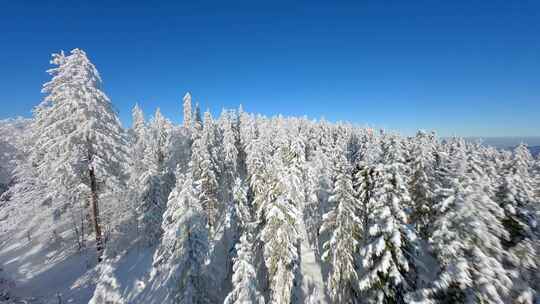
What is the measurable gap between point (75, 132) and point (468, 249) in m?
22.6

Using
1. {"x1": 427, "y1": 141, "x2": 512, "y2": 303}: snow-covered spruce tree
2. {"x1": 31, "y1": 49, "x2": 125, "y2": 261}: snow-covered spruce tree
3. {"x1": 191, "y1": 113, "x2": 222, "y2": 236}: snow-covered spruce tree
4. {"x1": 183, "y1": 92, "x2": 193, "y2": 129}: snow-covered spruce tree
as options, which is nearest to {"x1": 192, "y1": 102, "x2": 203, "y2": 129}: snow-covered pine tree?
→ {"x1": 183, "y1": 92, "x2": 193, "y2": 129}: snow-covered spruce tree

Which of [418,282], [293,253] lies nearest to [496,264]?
[418,282]

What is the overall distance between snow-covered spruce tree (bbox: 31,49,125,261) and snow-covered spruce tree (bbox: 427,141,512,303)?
1990 centimetres

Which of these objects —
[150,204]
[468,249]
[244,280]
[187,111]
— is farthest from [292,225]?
[187,111]

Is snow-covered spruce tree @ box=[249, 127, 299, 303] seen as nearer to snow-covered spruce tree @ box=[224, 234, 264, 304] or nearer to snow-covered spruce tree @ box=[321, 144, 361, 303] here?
snow-covered spruce tree @ box=[224, 234, 264, 304]

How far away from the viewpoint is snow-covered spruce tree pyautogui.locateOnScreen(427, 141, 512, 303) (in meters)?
12.0

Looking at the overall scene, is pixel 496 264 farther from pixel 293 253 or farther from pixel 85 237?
pixel 85 237

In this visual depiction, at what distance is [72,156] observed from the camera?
50.9 feet

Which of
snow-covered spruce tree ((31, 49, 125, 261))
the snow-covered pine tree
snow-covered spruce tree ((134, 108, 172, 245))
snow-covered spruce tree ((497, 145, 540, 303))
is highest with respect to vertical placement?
the snow-covered pine tree

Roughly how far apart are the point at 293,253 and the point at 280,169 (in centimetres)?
594

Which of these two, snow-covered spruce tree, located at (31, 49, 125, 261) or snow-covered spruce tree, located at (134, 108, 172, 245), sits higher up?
snow-covered spruce tree, located at (31, 49, 125, 261)

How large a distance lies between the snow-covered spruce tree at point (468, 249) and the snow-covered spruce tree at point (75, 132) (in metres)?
19.9

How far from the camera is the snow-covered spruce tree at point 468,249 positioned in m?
12.0

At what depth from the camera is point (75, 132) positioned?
15438 mm
